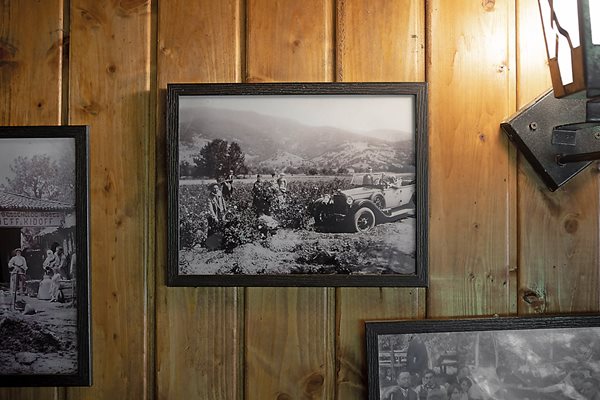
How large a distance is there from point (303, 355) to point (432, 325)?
0.84 ft

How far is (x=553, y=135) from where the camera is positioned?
998mm

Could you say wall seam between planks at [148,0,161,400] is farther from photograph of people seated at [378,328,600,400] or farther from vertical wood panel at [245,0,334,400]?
photograph of people seated at [378,328,600,400]

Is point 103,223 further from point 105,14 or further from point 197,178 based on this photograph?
point 105,14

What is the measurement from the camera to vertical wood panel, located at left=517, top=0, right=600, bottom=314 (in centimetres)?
102

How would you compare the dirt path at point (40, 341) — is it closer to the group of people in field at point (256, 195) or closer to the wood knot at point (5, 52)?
the group of people in field at point (256, 195)

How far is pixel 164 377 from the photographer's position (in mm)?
1014

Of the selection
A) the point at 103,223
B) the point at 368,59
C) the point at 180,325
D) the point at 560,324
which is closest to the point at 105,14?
the point at 103,223

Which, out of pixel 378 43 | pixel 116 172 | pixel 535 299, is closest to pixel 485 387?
pixel 535 299

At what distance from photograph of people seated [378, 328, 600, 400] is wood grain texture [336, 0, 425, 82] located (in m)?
0.51

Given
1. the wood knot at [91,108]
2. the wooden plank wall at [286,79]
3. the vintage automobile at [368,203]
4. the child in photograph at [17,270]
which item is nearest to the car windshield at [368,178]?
the vintage automobile at [368,203]

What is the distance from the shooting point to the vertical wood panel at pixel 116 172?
3.34 ft

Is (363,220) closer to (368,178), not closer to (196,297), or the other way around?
(368,178)

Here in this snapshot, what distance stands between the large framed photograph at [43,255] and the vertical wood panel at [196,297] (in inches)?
5.8

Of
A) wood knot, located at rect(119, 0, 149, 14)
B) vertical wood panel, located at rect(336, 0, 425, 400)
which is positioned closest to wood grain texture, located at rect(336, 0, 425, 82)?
vertical wood panel, located at rect(336, 0, 425, 400)
